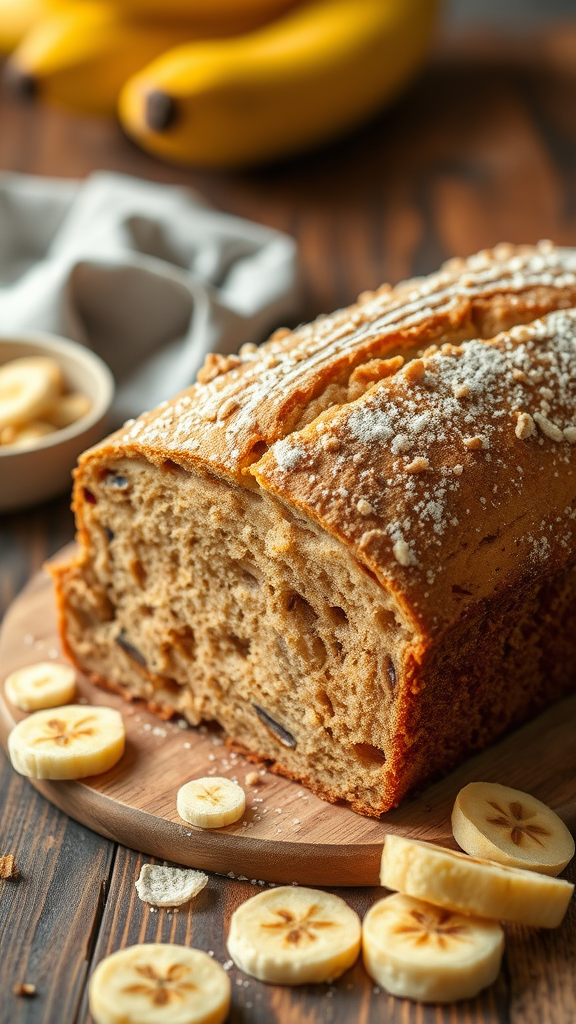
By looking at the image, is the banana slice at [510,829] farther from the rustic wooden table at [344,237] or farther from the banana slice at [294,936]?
the banana slice at [294,936]

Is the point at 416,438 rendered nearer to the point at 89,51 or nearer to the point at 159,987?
the point at 159,987

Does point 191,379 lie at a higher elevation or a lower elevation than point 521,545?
lower

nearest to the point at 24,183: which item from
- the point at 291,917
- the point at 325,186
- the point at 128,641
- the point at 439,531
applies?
the point at 325,186

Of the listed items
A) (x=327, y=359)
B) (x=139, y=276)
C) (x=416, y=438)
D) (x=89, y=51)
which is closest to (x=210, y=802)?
(x=416, y=438)

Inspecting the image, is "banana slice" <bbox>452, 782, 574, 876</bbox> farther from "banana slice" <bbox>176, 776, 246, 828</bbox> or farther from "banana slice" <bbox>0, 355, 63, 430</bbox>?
"banana slice" <bbox>0, 355, 63, 430</bbox>

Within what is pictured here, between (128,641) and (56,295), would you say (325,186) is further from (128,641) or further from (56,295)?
(128,641)
